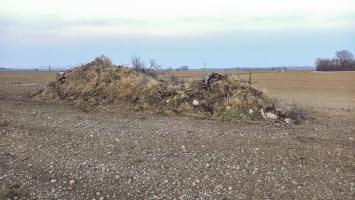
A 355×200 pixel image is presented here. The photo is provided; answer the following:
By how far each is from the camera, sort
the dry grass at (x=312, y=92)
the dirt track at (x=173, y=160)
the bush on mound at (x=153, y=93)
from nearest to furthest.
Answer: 1. the dirt track at (x=173, y=160)
2. the bush on mound at (x=153, y=93)
3. the dry grass at (x=312, y=92)

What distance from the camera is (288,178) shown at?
8930mm

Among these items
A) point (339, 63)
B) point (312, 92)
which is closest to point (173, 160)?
point (312, 92)

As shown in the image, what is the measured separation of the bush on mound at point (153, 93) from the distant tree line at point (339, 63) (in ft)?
378

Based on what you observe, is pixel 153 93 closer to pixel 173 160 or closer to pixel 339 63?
pixel 173 160

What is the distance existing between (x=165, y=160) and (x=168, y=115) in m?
6.85

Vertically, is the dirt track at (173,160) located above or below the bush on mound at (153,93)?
below

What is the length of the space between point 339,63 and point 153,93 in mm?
130190

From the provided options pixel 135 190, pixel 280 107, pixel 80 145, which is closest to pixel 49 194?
pixel 135 190

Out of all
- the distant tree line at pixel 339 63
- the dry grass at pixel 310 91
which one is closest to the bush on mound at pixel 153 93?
the dry grass at pixel 310 91

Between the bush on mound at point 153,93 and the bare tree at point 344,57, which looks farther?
the bare tree at point 344,57

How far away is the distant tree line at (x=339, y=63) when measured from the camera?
12962cm

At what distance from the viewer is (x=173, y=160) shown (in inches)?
399

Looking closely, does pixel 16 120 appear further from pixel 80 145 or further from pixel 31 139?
pixel 80 145

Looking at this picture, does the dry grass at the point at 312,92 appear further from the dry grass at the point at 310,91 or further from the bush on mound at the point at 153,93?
the bush on mound at the point at 153,93
